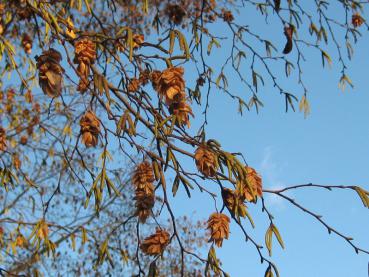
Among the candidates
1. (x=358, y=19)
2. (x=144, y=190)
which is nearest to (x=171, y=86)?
(x=144, y=190)

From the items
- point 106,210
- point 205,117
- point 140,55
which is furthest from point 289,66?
point 106,210

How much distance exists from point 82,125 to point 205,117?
1347mm

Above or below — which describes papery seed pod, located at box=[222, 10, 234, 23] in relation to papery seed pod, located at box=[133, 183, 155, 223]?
above

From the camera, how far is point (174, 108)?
5.55 feet

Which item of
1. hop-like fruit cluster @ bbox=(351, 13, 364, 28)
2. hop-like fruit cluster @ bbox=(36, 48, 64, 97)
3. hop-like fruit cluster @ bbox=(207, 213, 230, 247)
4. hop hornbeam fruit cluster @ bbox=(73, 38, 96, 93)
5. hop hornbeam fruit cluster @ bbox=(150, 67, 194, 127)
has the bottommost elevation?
hop-like fruit cluster @ bbox=(207, 213, 230, 247)

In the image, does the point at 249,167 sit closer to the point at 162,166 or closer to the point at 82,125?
the point at 162,166

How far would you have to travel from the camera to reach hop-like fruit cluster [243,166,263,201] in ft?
5.46

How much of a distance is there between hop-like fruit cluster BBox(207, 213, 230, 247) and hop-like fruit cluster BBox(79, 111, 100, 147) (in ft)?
1.29

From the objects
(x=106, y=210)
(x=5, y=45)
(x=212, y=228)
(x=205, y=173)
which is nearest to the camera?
(x=205, y=173)

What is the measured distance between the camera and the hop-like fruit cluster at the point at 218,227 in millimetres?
1782

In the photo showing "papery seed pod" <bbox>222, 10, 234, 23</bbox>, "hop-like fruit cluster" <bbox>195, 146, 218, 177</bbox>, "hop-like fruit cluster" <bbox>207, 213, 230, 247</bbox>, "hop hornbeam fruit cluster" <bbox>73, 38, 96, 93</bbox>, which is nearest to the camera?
"hop-like fruit cluster" <bbox>195, 146, 218, 177</bbox>

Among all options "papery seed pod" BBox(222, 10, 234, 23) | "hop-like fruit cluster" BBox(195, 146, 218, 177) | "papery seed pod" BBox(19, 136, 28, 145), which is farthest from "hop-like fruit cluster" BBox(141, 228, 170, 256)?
"papery seed pod" BBox(19, 136, 28, 145)

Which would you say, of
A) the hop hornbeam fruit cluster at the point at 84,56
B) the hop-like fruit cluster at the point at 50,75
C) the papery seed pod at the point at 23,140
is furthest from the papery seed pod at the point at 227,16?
the papery seed pod at the point at 23,140

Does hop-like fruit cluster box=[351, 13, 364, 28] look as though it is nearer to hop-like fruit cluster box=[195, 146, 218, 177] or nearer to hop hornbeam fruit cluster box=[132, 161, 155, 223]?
hop hornbeam fruit cluster box=[132, 161, 155, 223]
